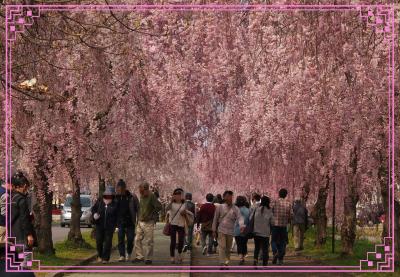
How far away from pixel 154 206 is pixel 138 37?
5895 mm

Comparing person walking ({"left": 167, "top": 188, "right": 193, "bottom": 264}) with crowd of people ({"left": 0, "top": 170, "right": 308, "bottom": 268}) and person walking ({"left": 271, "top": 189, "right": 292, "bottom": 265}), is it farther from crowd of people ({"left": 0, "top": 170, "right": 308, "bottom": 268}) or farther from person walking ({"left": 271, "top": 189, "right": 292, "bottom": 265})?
person walking ({"left": 271, "top": 189, "right": 292, "bottom": 265})

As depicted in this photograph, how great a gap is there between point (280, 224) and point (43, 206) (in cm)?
649

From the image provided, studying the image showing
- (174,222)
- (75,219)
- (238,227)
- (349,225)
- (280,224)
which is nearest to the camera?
(174,222)

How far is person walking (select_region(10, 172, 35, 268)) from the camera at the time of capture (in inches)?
470

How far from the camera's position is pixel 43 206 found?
2198cm

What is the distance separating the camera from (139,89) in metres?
21.0

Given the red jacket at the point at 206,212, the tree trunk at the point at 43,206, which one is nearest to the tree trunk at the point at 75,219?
the tree trunk at the point at 43,206

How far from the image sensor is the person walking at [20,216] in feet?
39.2

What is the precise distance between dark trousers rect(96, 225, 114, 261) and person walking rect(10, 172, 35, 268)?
7111 mm

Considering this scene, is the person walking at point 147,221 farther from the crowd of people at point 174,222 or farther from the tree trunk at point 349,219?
the tree trunk at point 349,219

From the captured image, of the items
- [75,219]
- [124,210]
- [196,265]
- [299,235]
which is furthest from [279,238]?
[75,219]

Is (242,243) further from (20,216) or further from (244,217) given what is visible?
(20,216)

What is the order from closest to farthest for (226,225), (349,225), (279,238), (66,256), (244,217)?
(226,225) → (244,217) → (279,238) → (66,256) → (349,225)

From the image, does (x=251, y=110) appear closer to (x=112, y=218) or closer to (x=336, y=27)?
(x=112, y=218)
